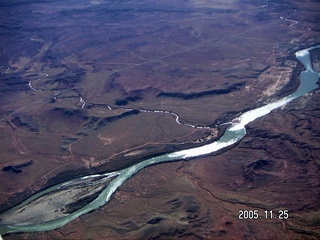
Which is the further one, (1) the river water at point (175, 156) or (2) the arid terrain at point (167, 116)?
(1) the river water at point (175, 156)

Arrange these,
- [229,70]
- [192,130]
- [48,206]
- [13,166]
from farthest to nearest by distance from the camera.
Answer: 1. [229,70]
2. [192,130]
3. [13,166]
4. [48,206]

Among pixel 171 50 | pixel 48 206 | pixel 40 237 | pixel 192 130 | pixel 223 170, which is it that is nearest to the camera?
pixel 40 237

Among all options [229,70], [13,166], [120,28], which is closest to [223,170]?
[13,166]

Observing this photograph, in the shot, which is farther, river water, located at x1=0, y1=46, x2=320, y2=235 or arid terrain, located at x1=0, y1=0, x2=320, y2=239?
river water, located at x1=0, y1=46, x2=320, y2=235

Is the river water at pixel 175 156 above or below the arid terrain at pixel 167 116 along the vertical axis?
below

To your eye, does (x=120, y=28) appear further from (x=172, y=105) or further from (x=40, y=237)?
(x=40, y=237)
